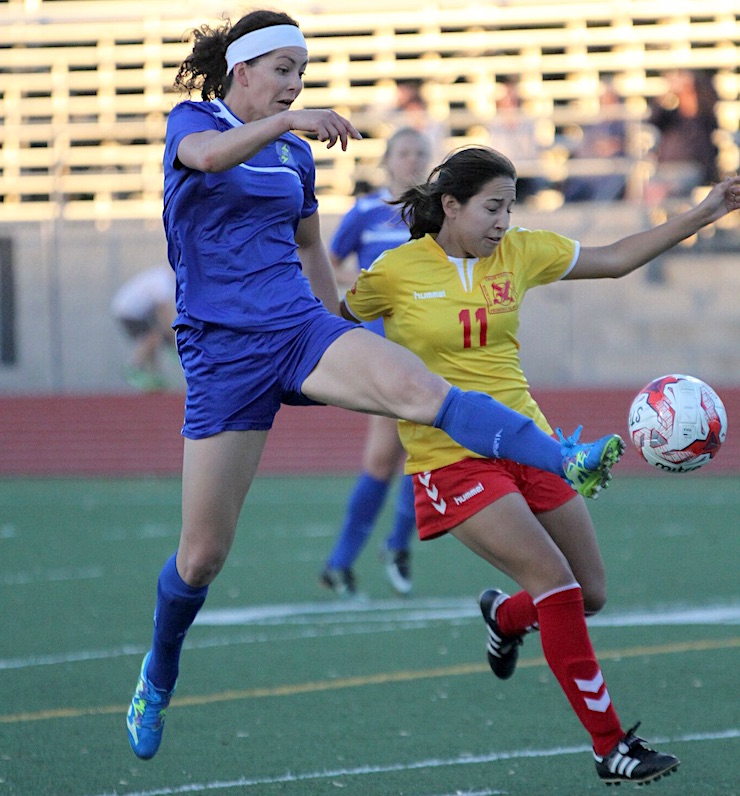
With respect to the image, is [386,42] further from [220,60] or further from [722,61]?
[220,60]

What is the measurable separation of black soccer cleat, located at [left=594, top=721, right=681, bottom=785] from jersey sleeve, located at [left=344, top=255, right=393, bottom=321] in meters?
1.60

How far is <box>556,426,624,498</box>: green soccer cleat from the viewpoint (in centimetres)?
364

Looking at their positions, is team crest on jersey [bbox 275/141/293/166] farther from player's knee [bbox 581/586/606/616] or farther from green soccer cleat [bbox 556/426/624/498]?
player's knee [bbox 581/586/606/616]

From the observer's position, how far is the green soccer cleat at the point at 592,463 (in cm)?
364

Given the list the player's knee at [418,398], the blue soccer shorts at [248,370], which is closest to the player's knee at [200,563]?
the blue soccer shorts at [248,370]

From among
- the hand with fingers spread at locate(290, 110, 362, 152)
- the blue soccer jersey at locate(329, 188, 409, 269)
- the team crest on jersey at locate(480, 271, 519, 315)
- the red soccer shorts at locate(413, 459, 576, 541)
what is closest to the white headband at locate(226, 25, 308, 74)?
the hand with fingers spread at locate(290, 110, 362, 152)

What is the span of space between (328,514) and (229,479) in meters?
7.18

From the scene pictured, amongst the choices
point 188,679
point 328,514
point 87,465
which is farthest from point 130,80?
point 188,679

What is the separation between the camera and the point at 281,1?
711 inches

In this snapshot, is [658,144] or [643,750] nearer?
[643,750]

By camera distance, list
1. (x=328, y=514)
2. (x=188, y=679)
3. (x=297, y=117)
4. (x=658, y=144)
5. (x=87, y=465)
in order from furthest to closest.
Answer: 1. (x=658, y=144)
2. (x=87, y=465)
3. (x=328, y=514)
4. (x=188, y=679)
5. (x=297, y=117)

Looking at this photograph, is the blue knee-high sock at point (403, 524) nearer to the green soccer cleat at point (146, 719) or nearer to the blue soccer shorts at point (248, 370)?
the green soccer cleat at point (146, 719)

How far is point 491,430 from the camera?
388 centimetres

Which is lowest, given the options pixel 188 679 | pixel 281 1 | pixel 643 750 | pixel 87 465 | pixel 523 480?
pixel 87 465
